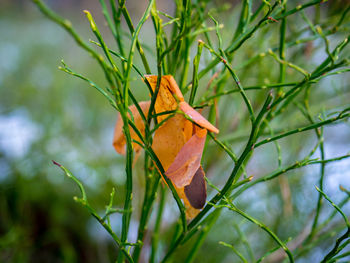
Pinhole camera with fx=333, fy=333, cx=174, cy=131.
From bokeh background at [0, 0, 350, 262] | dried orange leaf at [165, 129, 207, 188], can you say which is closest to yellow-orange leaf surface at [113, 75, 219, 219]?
dried orange leaf at [165, 129, 207, 188]

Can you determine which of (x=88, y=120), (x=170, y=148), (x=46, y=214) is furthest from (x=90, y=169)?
(x=170, y=148)

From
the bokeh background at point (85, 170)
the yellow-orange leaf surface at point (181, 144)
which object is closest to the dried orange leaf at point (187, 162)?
the yellow-orange leaf surface at point (181, 144)

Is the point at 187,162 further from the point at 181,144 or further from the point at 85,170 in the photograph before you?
the point at 85,170

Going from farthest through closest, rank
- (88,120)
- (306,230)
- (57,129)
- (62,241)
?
(88,120), (57,129), (62,241), (306,230)

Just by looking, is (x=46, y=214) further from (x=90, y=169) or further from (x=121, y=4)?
(x=121, y=4)

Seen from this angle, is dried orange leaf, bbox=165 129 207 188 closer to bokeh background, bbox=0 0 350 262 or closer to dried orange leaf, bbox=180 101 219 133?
dried orange leaf, bbox=180 101 219 133

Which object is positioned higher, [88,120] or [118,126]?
[88,120]

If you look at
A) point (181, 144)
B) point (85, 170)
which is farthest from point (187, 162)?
point (85, 170)
